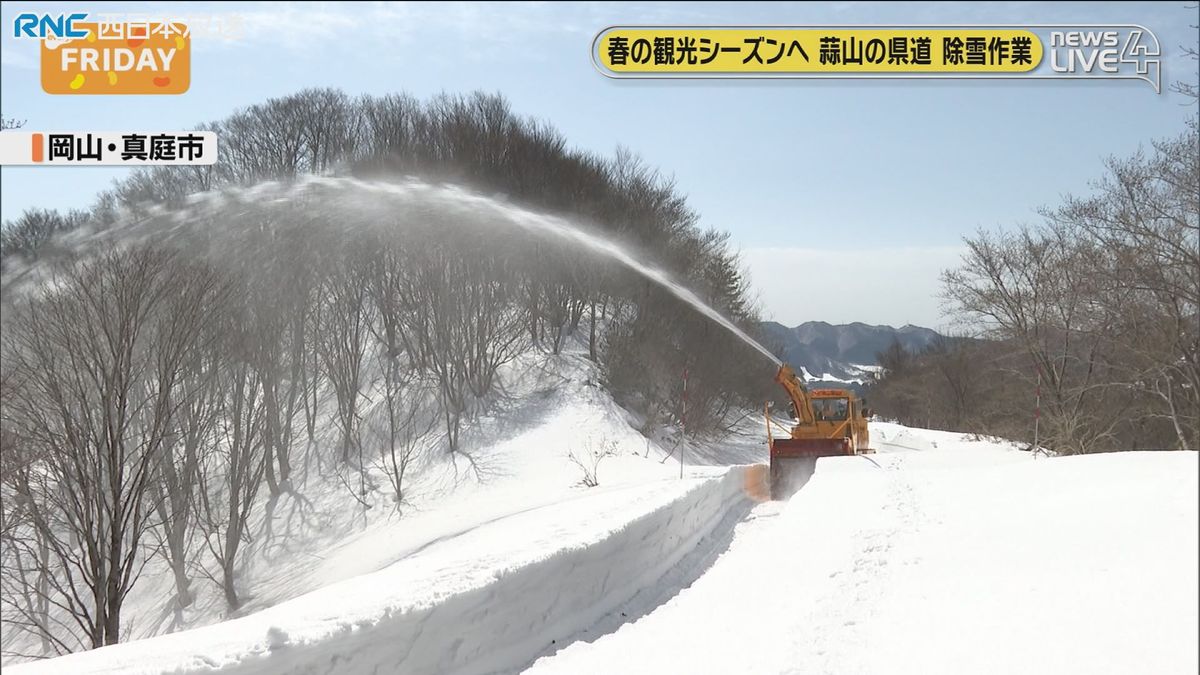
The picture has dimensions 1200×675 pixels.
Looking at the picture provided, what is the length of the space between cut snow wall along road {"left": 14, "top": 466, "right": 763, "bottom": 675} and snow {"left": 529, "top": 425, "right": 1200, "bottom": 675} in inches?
22.1

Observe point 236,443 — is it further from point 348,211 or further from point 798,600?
point 798,600

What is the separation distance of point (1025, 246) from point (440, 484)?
23.3 metres

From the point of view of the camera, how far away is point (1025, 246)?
30.9 m

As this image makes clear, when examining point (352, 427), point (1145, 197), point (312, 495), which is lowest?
point (312, 495)

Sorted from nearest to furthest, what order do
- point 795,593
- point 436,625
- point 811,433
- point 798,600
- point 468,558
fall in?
1. point 436,625
2. point 798,600
3. point 795,593
4. point 468,558
5. point 811,433

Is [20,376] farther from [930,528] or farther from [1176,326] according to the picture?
[1176,326]

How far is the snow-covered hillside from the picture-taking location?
5301 millimetres

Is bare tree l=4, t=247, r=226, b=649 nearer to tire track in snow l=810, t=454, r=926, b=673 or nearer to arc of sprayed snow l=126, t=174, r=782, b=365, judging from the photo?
arc of sprayed snow l=126, t=174, r=782, b=365

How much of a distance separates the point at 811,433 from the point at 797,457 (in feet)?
7.71

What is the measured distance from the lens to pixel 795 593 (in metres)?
8.05

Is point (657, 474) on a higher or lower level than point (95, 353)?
lower

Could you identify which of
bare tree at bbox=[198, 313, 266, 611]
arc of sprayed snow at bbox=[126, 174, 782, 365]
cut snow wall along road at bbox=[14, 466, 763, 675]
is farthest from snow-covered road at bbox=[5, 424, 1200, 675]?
arc of sprayed snow at bbox=[126, 174, 782, 365]

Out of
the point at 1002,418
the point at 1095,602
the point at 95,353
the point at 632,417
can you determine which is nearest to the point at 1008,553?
the point at 1095,602

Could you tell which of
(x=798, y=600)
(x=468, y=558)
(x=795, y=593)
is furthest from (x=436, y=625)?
(x=795, y=593)
